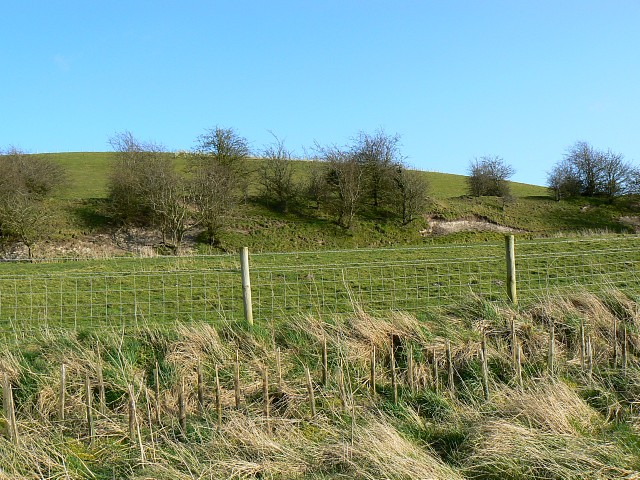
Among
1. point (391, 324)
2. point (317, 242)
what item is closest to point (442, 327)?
point (391, 324)

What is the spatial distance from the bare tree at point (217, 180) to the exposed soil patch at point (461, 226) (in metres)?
11.8

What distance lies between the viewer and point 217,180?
93.8ft

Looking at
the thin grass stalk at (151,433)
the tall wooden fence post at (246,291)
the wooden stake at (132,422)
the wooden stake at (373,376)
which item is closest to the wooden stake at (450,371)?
the wooden stake at (373,376)

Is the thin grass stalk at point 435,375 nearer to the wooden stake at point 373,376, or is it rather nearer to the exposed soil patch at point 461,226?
the wooden stake at point 373,376

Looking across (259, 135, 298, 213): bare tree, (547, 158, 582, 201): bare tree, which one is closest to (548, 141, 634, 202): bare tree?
(547, 158, 582, 201): bare tree

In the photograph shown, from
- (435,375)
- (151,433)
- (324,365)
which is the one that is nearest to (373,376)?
(324,365)

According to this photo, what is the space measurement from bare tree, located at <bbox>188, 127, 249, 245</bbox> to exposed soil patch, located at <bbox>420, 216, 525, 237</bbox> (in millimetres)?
11756

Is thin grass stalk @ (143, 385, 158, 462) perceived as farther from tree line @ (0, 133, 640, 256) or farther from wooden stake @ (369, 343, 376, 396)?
tree line @ (0, 133, 640, 256)

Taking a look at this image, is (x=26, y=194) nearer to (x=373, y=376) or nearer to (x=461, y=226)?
(x=461, y=226)

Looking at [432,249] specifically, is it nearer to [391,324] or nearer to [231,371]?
Answer: [391,324]

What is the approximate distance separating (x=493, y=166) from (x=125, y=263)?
106ft

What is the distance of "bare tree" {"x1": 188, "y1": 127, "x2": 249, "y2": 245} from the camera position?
27450 millimetres

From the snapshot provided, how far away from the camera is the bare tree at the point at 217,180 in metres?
27.5

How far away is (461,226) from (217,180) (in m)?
15.3
